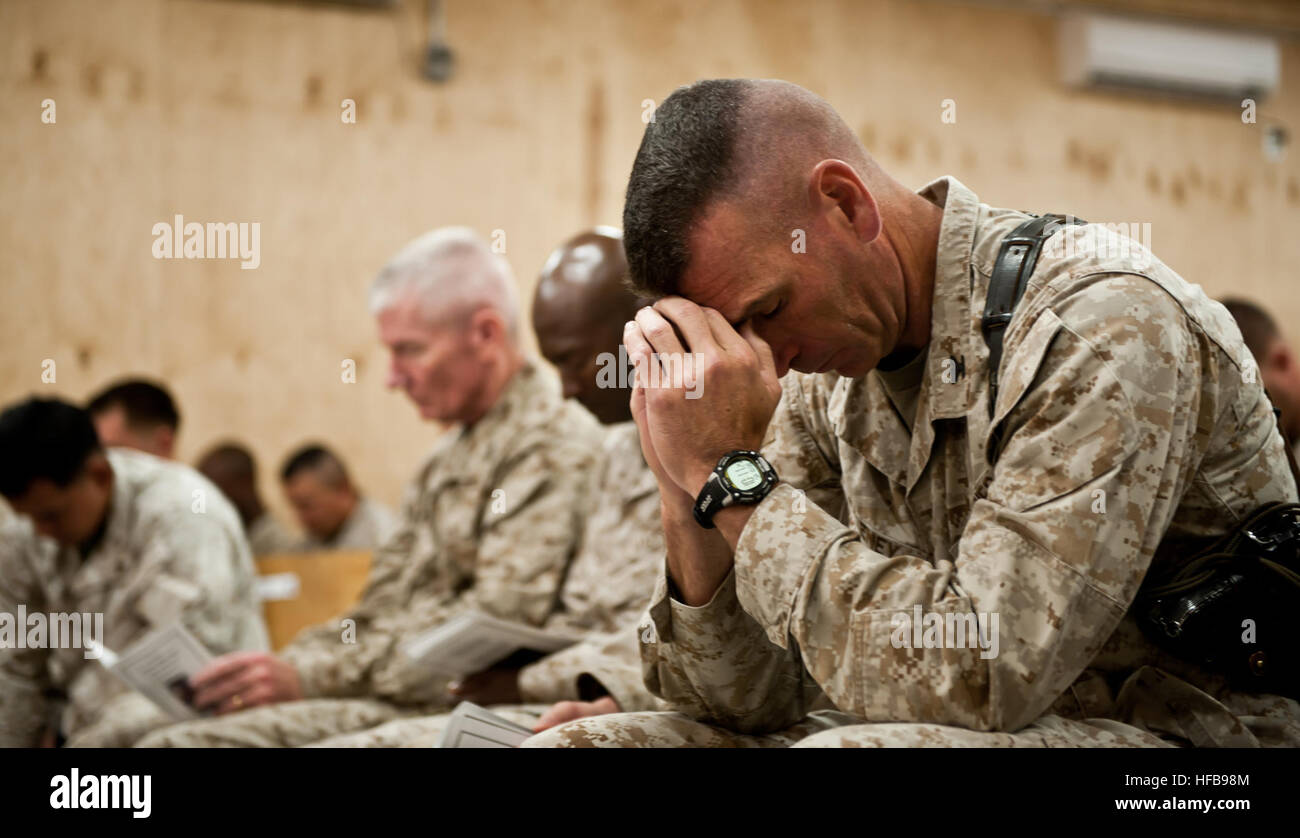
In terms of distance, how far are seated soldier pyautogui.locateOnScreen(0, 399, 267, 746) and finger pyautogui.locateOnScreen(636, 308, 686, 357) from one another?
225 cm

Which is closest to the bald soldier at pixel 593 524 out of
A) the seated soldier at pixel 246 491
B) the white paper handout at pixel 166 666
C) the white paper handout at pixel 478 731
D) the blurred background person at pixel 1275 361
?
the white paper handout at pixel 478 731

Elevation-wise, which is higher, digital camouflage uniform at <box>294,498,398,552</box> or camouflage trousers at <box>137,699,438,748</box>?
camouflage trousers at <box>137,699,438,748</box>

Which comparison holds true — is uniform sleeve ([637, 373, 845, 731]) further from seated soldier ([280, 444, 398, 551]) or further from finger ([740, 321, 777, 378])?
seated soldier ([280, 444, 398, 551])

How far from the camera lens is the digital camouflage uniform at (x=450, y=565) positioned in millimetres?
2613

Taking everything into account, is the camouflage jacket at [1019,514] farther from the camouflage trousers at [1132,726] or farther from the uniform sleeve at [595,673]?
the uniform sleeve at [595,673]

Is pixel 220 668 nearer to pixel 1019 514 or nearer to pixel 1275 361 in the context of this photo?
pixel 1019 514

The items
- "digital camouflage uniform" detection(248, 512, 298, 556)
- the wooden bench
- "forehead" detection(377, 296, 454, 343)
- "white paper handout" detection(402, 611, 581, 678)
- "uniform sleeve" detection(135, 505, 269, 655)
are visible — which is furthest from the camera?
"digital camouflage uniform" detection(248, 512, 298, 556)

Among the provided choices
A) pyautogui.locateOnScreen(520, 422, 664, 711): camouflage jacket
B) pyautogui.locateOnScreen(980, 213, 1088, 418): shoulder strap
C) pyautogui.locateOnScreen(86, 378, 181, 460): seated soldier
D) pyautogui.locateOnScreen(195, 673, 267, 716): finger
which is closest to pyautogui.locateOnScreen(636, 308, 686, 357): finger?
pyautogui.locateOnScreen(980, 213, 1088, 418): shoulder strap

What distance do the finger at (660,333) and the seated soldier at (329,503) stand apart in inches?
176

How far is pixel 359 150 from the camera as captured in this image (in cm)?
597

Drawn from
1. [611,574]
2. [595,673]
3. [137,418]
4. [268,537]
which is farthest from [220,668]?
[268,537]

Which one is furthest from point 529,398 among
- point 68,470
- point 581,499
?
point 68,470

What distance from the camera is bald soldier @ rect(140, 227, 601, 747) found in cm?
263
